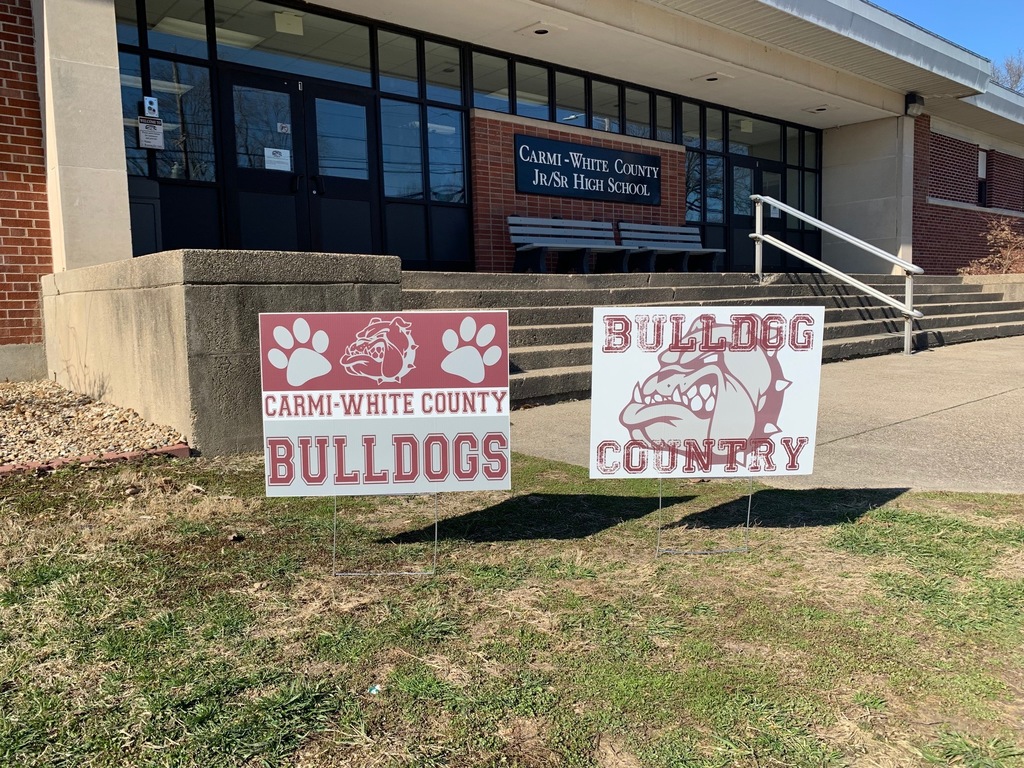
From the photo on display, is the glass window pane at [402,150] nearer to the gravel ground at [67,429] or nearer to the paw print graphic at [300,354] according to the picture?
the gravel ground at [67,429]

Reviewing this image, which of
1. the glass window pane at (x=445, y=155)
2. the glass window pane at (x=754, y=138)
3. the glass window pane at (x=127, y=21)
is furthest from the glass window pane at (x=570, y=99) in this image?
the glass window pane at (x=127, y=21)

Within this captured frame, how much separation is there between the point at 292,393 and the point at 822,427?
13.7 ft

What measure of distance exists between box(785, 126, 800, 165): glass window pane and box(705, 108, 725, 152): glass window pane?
2.37m

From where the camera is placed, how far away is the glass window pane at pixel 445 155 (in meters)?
10.8

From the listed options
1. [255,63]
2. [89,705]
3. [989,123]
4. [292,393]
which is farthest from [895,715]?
[989,123]

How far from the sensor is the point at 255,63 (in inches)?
365

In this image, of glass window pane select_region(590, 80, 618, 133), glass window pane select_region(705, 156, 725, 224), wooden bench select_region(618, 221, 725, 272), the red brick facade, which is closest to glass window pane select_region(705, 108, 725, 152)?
glass window pane select_region(705, 156, 725, 224)

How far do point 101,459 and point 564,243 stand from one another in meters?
7.93

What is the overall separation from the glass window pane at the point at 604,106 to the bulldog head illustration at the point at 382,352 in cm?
1032

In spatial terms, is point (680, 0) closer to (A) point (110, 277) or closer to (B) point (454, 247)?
(B) point (454, 247)

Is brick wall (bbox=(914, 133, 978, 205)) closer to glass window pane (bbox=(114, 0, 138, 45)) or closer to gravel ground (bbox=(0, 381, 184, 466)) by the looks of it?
glass window pane (bbox=(114, 0, 138, 45))

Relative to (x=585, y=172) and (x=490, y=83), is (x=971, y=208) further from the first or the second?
(x=490, y=83)

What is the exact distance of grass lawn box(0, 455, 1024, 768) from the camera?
1954 mm

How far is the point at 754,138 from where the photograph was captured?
1587 cm
